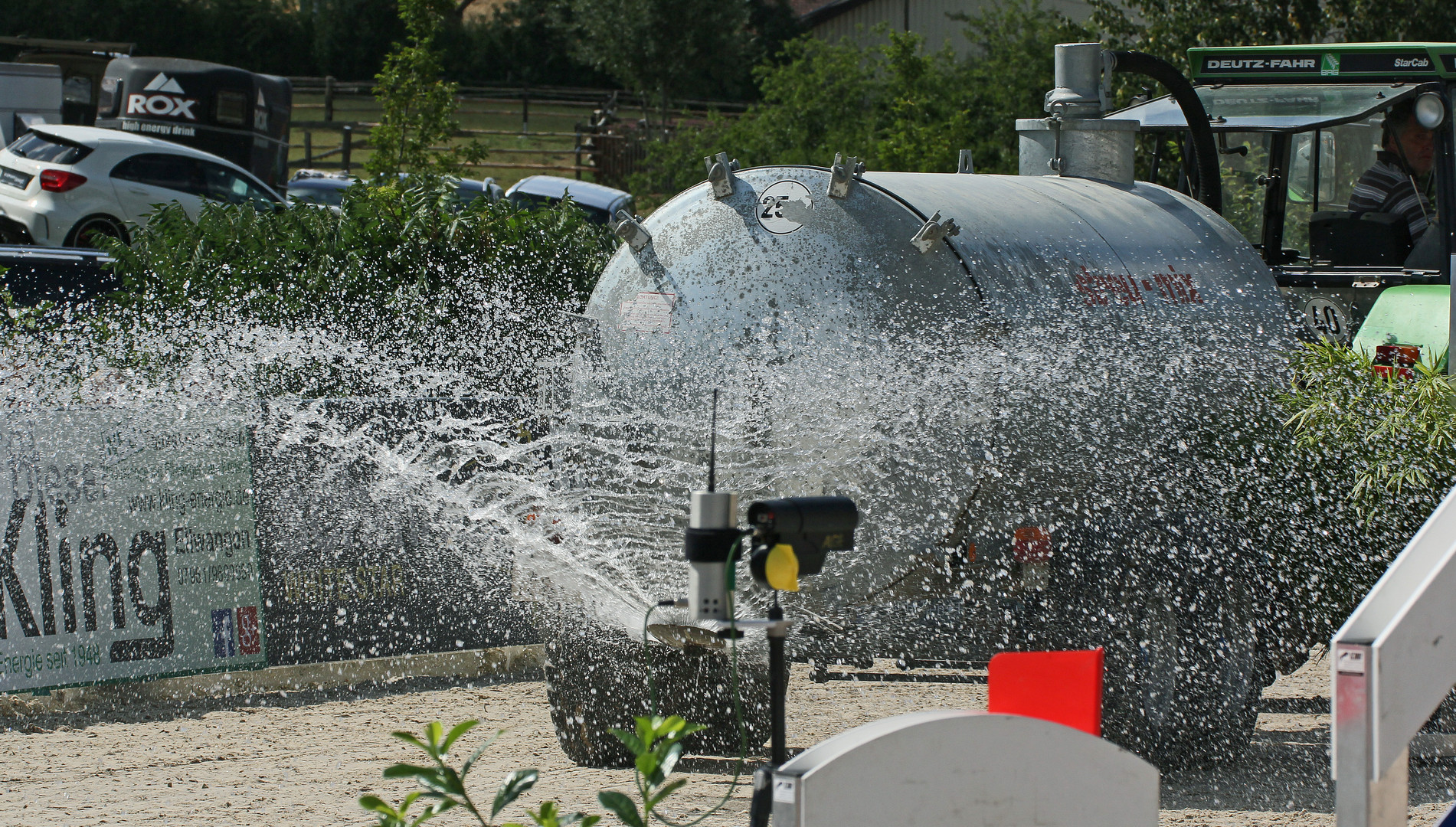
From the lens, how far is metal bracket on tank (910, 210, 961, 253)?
4.47 m

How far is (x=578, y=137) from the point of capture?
3062 cm

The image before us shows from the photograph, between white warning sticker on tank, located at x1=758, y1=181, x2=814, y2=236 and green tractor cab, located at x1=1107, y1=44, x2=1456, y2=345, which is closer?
white warning sticker on tank, located at x1=758, y1=181, x2=814, y2=236

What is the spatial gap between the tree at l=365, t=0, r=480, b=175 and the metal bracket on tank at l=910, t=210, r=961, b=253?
8182mm

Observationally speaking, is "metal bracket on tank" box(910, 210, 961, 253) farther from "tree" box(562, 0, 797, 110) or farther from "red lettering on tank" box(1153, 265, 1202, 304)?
"tree" box(562, 0, 797, 110)

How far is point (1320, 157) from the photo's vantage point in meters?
7.35

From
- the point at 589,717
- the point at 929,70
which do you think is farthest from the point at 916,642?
the point at 929,70

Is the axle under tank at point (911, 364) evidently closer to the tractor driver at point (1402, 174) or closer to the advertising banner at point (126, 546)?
the advertising banner at point (126, 546)

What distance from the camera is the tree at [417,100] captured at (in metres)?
12.2

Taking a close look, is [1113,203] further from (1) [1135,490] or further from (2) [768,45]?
(2) [768,45]

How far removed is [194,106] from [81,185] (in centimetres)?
633

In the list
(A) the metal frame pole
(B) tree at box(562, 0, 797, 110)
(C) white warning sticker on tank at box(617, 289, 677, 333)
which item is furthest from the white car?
(B) tree at box(562, 0, 797, 110)

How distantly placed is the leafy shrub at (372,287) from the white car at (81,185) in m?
7.09

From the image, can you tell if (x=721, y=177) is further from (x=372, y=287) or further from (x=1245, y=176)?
(x=1245, y=176)

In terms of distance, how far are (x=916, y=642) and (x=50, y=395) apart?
14.5 ft
